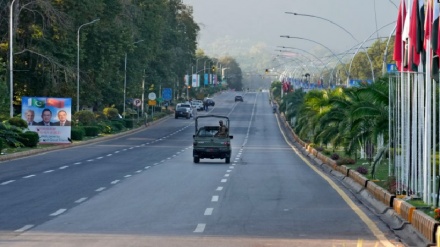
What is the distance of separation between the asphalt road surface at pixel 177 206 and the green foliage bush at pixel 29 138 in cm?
994

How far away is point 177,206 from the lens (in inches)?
915

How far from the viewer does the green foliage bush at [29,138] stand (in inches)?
2172

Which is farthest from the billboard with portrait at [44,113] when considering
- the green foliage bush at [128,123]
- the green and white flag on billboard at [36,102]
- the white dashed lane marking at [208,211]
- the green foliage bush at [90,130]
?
the white dashed lane marking at [208,211]

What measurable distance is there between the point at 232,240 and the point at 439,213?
3.41m

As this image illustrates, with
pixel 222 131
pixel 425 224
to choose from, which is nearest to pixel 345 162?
pixel 222 131

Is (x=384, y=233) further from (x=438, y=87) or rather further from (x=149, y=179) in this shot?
(x=149, y=179)

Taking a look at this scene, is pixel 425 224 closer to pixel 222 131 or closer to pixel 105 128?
pixel 222 131

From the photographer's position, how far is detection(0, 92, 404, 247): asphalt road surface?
56.9ft

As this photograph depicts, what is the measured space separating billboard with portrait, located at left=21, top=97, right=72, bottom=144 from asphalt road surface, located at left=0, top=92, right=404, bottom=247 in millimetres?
14400

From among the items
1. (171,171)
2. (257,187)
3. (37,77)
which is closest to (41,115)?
(37,77)

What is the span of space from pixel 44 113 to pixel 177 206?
37.7m

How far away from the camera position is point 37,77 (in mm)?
75938

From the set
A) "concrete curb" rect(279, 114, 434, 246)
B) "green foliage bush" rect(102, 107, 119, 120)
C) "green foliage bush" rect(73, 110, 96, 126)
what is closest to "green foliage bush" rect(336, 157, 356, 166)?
"concrete curb" rect(279, 114, 434, 246)

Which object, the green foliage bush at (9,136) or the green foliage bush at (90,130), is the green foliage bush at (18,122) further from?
the green foliage bush at (90,130)
